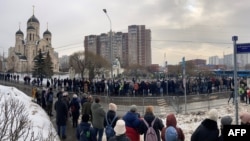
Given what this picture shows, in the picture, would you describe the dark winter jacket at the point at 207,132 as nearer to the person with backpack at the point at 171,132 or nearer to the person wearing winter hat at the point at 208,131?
the person wearing winter hat at the point at 208,131

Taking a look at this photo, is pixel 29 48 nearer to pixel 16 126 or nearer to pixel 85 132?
pixel 85 132

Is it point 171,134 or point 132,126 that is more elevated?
point 171,134

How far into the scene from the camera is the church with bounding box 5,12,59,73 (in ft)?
343

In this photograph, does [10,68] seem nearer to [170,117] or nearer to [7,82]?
[7,82]

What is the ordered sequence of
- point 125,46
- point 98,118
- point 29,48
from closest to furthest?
point 98,118
point 29,48
point 125,46

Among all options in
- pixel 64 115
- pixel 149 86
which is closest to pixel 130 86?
pixel 149 86

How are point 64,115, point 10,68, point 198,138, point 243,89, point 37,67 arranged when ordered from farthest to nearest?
1. point 10,68
2. point 37,67
3. point 243,89
4. point 64,115
5. point 198,138

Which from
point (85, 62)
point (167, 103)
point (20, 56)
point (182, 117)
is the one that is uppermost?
point (20, 56)

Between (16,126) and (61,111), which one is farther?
(61,111)

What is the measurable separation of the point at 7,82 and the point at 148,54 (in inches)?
3499

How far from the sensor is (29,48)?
10694cm

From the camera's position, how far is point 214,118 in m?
6.24

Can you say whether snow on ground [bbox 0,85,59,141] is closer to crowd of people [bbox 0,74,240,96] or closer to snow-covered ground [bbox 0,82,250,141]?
snow-covered ground [bbox 0,82,250,141]

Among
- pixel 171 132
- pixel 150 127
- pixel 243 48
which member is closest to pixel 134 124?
pixel 150 127
